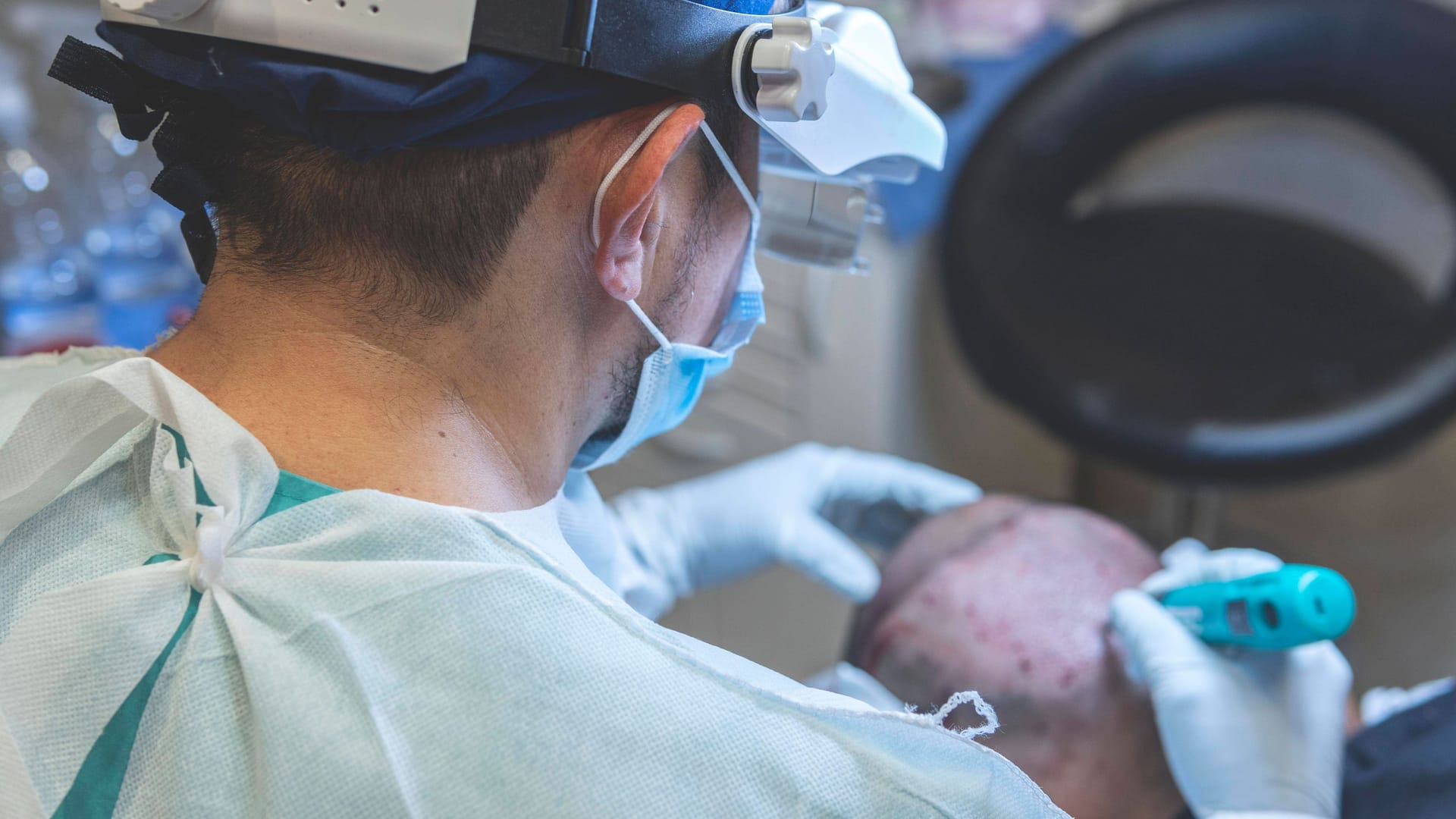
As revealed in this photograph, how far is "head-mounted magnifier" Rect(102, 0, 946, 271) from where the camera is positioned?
0.56 metres

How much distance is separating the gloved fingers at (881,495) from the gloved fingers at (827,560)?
0.10 m

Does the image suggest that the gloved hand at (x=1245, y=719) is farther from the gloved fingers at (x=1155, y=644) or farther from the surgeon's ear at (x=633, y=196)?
the surgeon's ear at (x=633, y=196)

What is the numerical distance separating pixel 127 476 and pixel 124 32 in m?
0.27

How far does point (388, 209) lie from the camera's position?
0.62 metres

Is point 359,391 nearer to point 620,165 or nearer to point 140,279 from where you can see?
point 620,165

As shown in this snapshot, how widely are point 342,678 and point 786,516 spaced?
0.78 m

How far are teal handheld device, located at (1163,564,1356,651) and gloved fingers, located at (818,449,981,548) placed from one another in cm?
39

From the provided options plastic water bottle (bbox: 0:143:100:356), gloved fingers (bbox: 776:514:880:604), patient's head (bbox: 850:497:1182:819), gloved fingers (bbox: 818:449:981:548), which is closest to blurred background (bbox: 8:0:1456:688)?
plastic water bottle (bbox: 0:143:100:356)

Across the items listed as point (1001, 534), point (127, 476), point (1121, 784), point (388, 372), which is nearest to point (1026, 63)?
point (1001, 534)

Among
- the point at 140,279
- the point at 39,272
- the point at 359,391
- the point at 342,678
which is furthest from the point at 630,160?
the point at 39,272

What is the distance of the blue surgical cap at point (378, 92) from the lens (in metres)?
0.55

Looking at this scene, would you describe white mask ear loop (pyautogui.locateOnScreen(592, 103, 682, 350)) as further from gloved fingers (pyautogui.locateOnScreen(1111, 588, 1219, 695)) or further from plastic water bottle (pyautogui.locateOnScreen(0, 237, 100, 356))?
plastic water bottle (pyautogui.locateOnScreen(0, 237, 100, 356))

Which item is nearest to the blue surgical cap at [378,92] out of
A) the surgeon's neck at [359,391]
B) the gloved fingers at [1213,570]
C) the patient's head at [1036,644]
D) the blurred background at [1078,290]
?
the surgeon's neck at [359,391]

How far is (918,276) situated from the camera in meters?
1.88
